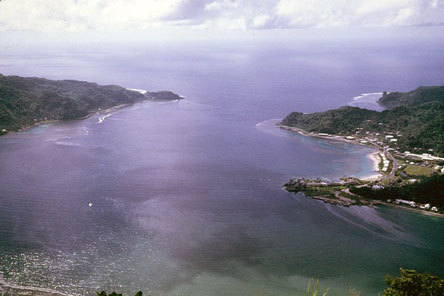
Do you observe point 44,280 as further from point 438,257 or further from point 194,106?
point 194,106

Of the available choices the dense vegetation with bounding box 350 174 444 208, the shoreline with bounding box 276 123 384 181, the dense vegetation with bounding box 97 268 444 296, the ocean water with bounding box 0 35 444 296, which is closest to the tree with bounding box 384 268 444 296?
the dense vegetation with bounding box 97 268 444 296

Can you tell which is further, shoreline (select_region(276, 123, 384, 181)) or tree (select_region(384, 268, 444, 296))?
shoreline (select_region(276, 123, 384, 181))

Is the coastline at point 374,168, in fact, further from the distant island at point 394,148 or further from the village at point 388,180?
the distant island at point 394,148

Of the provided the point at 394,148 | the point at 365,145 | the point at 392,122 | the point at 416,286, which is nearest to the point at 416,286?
the point at 416,286

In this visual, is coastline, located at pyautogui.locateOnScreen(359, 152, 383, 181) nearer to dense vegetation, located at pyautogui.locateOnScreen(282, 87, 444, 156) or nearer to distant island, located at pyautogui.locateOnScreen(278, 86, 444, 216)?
distant island, located at pyautogui.locateOnScreen(278, 86, 444, 216)

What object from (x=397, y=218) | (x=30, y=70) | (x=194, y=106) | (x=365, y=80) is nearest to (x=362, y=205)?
(x=397, y=218)

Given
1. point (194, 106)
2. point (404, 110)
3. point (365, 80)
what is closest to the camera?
point (404, 110)

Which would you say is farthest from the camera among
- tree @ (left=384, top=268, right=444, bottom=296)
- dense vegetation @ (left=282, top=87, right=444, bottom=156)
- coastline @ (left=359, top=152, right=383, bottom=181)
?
dense vegetation @ (left=282, top=87, right=444, bottom=156)

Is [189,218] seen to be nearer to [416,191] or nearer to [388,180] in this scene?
→ [416,191]
